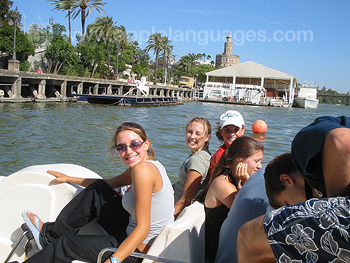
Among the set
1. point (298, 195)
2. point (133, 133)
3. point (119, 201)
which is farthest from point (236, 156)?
point (298, 195)

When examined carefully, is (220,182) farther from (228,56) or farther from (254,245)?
(228,56)

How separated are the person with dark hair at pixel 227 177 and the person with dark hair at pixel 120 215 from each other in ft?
0.88

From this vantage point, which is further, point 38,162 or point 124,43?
point 124,43

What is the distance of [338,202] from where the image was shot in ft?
3.28

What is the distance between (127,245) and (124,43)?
68196 millimetres

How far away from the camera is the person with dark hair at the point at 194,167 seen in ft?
9.91

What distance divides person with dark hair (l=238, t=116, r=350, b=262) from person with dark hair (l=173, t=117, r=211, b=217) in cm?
176

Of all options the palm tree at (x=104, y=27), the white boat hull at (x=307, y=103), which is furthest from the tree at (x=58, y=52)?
the white boat hull at (x=307, y=103)

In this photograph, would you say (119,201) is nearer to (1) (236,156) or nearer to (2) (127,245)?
(2) (127,245)

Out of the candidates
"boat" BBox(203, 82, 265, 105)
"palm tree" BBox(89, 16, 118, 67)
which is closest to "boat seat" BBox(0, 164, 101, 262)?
"boat" BBox(203, 82, 265, 105)

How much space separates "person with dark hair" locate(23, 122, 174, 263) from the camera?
2.15 metres

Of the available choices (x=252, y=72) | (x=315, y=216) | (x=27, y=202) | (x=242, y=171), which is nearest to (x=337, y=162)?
(x=315, y=216)

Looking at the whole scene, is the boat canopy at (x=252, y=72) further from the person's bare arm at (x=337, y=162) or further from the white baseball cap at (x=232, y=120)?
the person's bare arm at (x=337, y=162)

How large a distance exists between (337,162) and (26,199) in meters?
2.47
